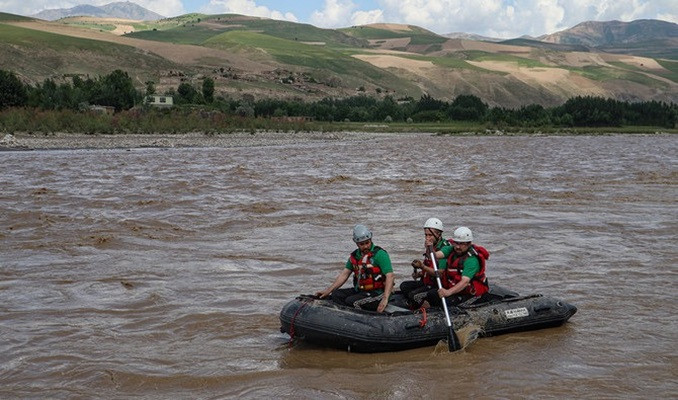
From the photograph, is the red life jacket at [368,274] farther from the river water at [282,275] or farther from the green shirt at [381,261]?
the river water at [282,275]

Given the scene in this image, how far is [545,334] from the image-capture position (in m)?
10.1

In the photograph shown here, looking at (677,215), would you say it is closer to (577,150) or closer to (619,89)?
(577,150)

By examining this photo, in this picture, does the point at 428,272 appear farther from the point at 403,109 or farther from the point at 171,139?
the point at 403,109

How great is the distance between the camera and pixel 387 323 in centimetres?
906

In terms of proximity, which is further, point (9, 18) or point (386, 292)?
point (9, 18)

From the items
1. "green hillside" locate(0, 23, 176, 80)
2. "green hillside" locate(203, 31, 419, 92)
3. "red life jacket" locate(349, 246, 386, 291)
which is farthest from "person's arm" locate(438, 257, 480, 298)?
"green hillside" locate(203, 31, 419, 92)

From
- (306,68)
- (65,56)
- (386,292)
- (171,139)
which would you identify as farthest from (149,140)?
(306,68)

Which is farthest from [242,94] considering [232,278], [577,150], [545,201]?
[232,278]

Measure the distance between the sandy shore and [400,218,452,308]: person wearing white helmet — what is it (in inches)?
1302

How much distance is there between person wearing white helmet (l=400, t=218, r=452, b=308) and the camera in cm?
988

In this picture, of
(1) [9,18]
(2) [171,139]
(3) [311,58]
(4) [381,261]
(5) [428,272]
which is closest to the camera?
(4) [381,261]

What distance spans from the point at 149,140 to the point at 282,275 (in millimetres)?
35109

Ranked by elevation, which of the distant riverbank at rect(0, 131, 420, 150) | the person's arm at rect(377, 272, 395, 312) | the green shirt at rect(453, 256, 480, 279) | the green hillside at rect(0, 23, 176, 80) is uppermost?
the green hillside at rect(0, 23, 176, 80)

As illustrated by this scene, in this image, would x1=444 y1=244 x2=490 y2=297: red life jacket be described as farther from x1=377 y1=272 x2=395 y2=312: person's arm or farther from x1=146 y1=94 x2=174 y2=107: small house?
x1=146 y1=94 x2=174 y2=107: small house
